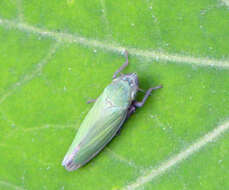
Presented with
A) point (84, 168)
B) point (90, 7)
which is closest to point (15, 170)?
point (84, 168)

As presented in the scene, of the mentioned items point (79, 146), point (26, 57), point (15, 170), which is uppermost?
point (26, 57)

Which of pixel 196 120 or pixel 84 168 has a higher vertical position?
pixel 196 120

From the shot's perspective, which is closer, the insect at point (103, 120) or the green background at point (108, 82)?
the green background at point (108, 82)

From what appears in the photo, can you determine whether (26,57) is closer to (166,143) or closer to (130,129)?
(130,129)

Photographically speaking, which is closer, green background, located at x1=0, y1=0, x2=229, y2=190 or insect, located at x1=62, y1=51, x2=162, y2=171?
green background, located at x1=0, y1=0, x2=229, y2=190
